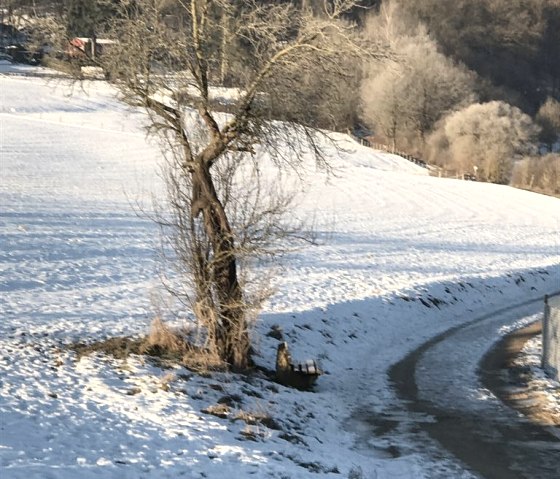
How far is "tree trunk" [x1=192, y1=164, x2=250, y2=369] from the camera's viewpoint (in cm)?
1536

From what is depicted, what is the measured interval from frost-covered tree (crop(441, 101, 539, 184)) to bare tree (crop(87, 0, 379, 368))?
59.5m

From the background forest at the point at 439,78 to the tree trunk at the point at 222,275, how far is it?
6.60 feet

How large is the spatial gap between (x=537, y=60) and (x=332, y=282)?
333 ft

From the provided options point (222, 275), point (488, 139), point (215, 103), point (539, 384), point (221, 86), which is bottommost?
point (539, 384)

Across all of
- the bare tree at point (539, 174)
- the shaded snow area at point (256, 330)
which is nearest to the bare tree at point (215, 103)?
the shaded snow area at point (256, 330)

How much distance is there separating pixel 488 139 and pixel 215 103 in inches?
2507

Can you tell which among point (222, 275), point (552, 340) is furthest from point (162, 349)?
point (552, 340)

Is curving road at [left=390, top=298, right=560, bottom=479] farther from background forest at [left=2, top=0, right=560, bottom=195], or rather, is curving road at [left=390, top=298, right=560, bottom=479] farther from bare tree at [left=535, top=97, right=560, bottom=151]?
bare tree at [left=535, top=97, right=560, bottom=151]

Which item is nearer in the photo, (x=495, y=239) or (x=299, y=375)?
(x=299, y=375)

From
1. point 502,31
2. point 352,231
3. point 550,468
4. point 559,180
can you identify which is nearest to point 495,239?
point 352,231

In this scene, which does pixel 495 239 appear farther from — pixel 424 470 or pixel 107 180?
pixel 424 470

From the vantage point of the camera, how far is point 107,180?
4347 centimetres

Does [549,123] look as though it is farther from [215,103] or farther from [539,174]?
[215,103]

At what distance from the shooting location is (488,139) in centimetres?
7569
